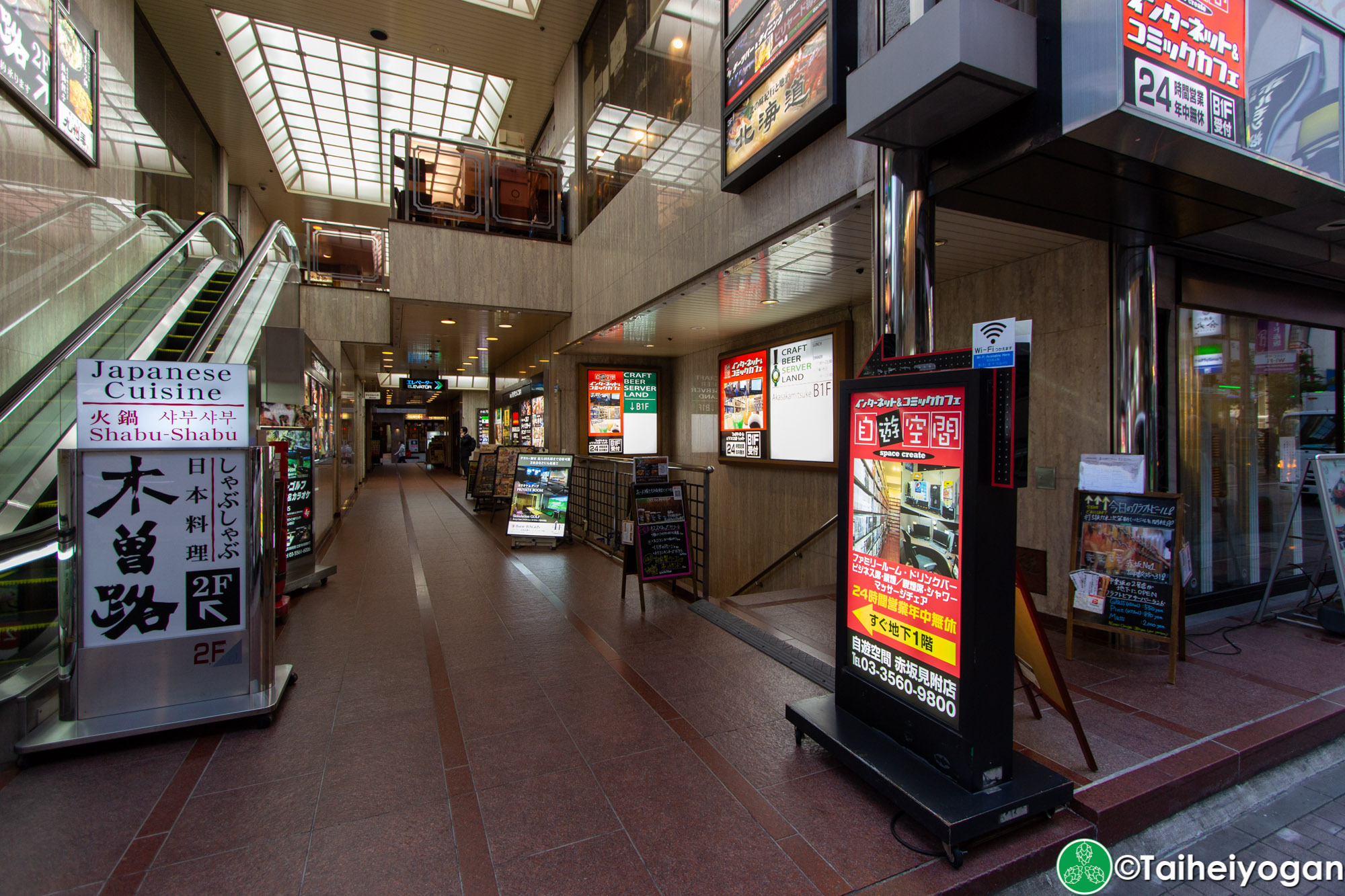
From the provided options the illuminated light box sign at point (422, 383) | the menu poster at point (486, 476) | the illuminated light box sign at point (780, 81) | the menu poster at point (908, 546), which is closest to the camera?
the menu poster at point (908, 546)

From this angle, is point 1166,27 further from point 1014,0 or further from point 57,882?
point 57,882

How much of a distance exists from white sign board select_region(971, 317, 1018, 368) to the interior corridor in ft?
5.50

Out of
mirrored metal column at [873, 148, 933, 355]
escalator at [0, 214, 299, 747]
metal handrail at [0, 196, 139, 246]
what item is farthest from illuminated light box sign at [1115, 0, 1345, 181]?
metal handrail at [0, 196, 139, 246]

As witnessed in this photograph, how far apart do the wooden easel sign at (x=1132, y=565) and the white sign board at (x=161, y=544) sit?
15.3 feet

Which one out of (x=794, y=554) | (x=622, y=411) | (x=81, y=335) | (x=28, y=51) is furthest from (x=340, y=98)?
(x=794, y=554)

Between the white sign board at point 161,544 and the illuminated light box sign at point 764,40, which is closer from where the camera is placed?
the white sign board at point 161,544

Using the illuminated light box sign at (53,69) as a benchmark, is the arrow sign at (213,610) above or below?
below

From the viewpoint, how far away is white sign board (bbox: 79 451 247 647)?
8.98ft

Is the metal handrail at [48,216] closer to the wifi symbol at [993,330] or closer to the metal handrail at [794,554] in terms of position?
the metal handrail at [794,554]

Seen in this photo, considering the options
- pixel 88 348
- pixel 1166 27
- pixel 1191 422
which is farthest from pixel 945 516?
pixel 88 348

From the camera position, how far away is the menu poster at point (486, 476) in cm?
1058

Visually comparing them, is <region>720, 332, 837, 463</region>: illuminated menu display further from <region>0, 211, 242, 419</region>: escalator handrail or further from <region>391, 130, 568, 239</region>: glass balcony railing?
<region>0, 211, 242, 419</region>: escalator handrail

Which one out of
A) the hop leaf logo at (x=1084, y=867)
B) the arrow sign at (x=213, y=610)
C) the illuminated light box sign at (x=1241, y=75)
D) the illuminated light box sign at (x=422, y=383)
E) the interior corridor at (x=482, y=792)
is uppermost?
the illuminated light box sign at (x=422, y=383)

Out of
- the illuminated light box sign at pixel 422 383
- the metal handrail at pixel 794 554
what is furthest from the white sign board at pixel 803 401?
the illuminated light box sign at pixel 422 383
